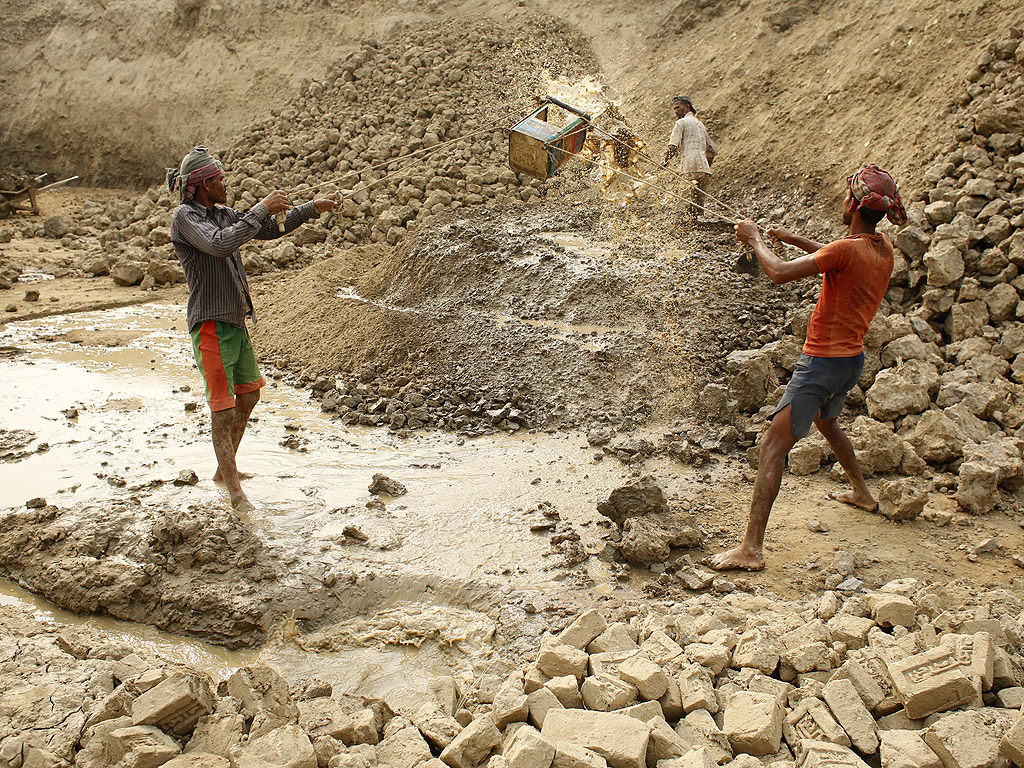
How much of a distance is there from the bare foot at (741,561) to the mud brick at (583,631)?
0.88 metres

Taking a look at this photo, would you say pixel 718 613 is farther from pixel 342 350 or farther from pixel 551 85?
pixel 551 85

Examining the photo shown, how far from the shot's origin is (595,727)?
6.81 feet

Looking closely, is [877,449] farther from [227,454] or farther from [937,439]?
[227,454]

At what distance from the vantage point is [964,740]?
1965 millimetres

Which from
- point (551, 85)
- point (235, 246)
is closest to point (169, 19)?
point (551, 85)

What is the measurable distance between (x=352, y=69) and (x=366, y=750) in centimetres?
1177

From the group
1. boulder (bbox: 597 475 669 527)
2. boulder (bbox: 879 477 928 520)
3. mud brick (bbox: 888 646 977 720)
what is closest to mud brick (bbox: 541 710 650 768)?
mud brick (bbox: 888 646 977 720)

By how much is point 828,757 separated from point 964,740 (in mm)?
350

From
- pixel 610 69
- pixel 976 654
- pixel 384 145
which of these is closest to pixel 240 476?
pixel 976 654

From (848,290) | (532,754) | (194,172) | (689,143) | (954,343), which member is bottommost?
(532,754)

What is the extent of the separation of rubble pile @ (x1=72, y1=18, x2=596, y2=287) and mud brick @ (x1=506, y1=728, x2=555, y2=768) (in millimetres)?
6806

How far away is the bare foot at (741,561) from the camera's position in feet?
10.7

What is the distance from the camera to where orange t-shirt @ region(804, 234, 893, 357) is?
10.0ft

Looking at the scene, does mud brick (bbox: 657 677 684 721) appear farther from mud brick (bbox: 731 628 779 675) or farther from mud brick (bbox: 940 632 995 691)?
mud brick (bbox: 940 632 995 691)
